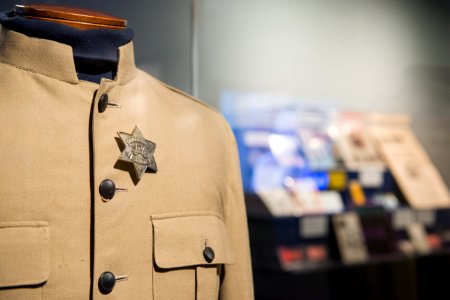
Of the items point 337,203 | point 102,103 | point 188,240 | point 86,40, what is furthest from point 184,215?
point 337,203

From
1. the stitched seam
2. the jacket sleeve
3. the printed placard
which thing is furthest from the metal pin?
the printed placard

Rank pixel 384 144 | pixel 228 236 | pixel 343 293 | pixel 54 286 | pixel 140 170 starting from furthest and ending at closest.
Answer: pixel 384 144 < pixel 343 293 < pixel 228 236 < pixel 140 170 < pixel 54 286

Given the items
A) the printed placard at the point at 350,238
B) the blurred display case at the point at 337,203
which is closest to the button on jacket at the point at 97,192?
the blurred display case at the point at 337,203

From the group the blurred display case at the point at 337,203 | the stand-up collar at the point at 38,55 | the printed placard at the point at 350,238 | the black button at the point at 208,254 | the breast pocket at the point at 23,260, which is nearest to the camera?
the breast pocket at the point at 23,260

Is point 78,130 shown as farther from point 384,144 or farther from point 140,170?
point 384,144

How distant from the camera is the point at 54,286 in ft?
3.86

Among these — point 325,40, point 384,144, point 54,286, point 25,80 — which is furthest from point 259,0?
point 54,286

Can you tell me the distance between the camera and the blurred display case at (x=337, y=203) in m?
2.46

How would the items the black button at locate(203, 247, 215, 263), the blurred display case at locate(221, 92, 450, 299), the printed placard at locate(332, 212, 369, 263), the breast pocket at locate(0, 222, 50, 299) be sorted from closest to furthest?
the breast pocket at locate(0, 222, 50, 299)
the black button at locate(203, 247, 215, 263)
the blurred display case at locate(221, 92, 450, 299)
the printed placard at locate(332, 212, 369, 263)

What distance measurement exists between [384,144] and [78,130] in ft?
6.94

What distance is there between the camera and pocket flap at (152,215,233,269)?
1337 mm

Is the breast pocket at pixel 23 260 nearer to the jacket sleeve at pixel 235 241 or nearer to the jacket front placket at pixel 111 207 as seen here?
the jacket front placket at pixel 111 207

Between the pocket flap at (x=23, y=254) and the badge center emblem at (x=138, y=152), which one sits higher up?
the badge center emblem at (x=138, y=152)

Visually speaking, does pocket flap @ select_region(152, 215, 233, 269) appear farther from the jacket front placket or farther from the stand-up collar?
the stand-up collar
